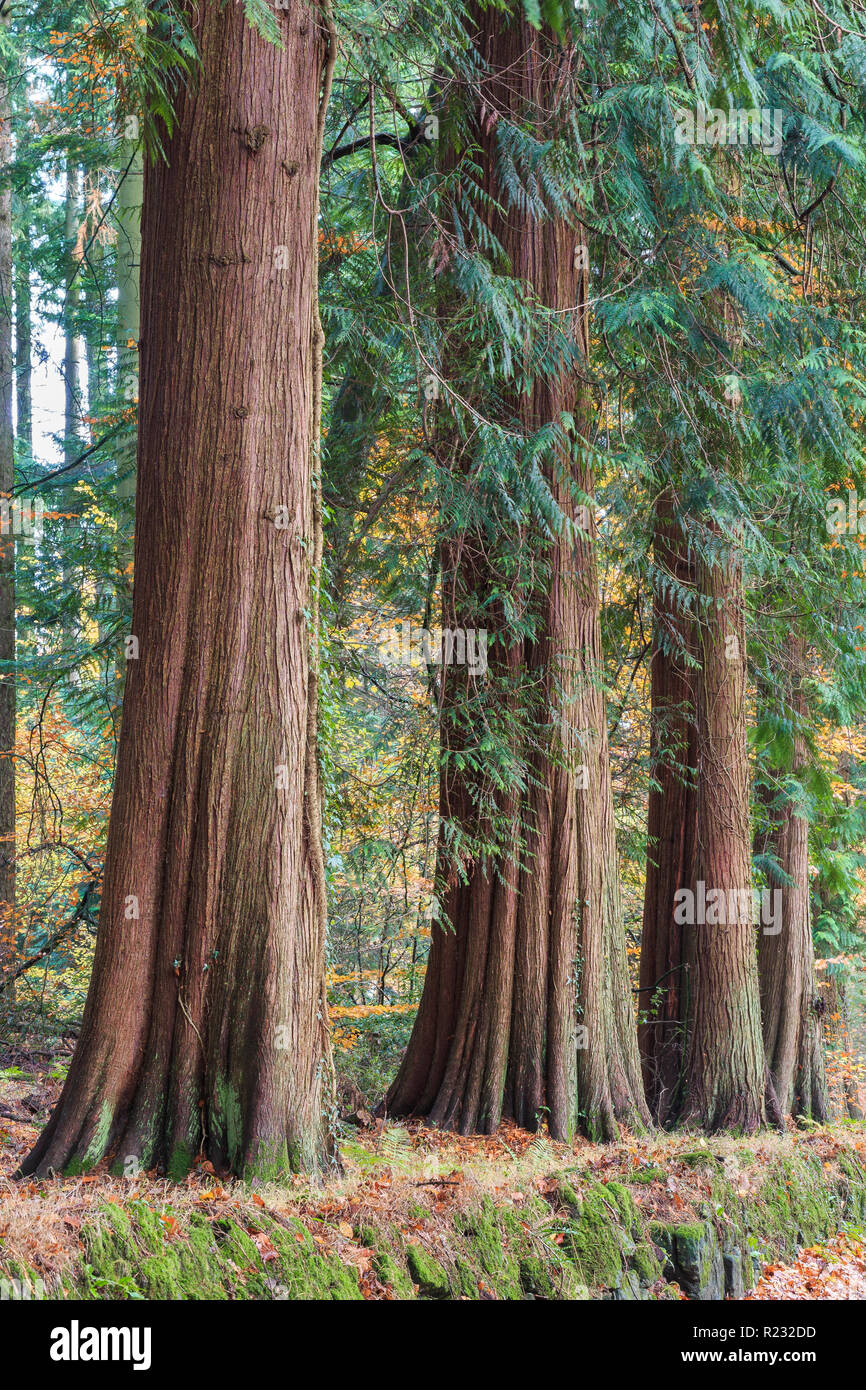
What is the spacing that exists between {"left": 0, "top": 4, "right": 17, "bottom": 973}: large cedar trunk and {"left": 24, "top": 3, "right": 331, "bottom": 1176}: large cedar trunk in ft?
19.3

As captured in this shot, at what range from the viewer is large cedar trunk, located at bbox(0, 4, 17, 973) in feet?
34.5

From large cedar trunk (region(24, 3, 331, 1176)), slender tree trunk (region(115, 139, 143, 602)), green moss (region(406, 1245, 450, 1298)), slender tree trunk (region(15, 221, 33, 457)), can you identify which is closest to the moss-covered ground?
green moss (region(406, 1245, 450, 1298))

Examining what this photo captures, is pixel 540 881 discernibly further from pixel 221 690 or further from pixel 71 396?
pixel 71 396

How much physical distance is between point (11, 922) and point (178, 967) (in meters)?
6.68

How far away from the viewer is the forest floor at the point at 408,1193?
375 centimetres

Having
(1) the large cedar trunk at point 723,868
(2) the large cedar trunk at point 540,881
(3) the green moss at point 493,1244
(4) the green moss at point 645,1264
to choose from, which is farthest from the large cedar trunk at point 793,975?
(3) the green moss at point 493,1244

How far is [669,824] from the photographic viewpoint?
31.9ft

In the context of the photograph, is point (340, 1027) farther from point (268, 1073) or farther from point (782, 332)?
point (782, 332)

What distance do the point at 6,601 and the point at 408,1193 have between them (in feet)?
28.1

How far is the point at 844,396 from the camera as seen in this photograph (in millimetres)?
8016

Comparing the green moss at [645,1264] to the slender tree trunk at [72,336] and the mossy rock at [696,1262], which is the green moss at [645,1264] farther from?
the slender tree trunk at [72,336]
